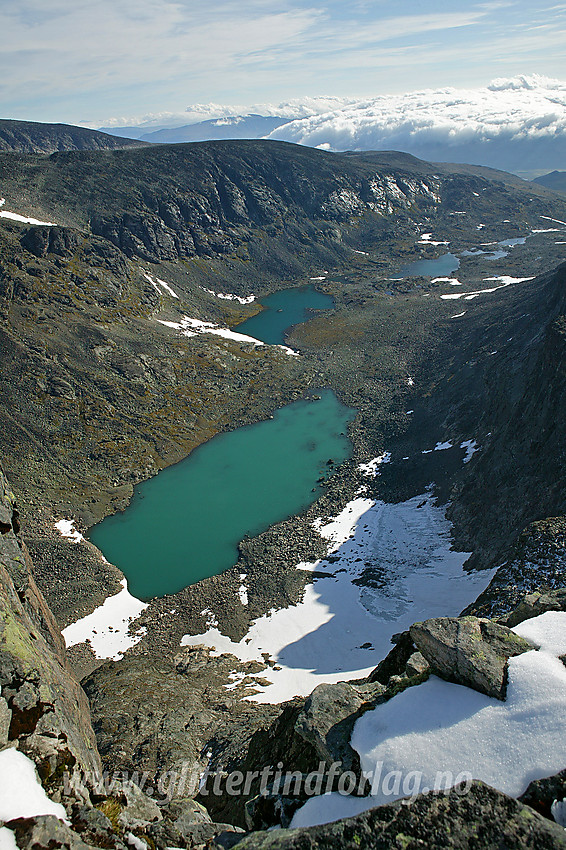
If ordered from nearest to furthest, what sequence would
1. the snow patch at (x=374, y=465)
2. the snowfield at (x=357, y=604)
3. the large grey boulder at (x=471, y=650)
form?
1. the large grey boulder at (x=471, y=650)
2. the snowfield at (x=357, y=604)
3. the snow patch at (x=374, y=465)

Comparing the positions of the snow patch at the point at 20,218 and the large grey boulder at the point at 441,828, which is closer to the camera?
the large grey boulder at the point at 441,828

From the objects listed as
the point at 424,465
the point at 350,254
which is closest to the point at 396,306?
the point at 350,254

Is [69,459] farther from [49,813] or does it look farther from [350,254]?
[350,254]

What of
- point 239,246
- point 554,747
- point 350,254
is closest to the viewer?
point 554,747

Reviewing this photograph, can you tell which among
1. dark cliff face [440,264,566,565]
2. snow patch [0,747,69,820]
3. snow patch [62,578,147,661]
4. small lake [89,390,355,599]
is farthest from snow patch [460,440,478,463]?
snow patch [0,747,69,820]

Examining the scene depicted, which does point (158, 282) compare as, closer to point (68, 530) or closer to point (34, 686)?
point (68, 530)

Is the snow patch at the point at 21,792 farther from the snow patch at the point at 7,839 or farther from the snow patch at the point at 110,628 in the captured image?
the snow patch at the point at 110,628

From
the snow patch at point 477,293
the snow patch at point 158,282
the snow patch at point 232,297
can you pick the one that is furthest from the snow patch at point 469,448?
the snow patch at point 232,297
